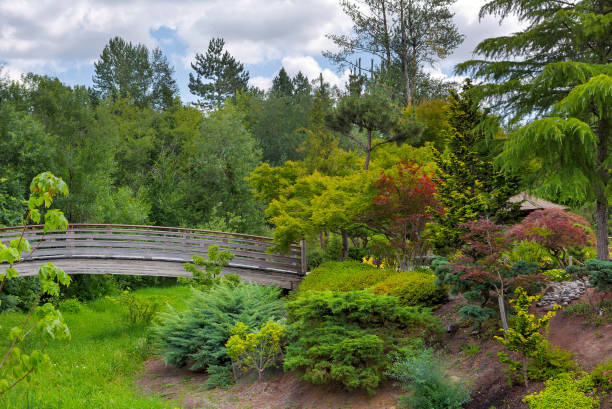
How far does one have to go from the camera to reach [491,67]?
10.2 metres

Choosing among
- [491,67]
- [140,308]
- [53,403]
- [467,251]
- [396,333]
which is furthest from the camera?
[140,308]

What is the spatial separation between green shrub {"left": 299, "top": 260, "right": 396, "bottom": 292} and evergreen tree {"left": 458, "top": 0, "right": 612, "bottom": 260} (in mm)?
3830

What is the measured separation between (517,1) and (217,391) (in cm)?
984

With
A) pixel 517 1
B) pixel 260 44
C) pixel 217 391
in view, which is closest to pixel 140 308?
pixel 217 391

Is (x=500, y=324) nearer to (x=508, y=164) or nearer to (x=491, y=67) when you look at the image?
(x=508, y=164)

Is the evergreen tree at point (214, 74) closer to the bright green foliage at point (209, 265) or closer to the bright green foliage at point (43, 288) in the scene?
the bright green foliage at point (209, 265)

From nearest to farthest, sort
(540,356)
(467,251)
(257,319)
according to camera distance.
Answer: (540,356)
(467,251)
(257,319)

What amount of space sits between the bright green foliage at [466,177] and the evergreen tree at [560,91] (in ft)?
1.97

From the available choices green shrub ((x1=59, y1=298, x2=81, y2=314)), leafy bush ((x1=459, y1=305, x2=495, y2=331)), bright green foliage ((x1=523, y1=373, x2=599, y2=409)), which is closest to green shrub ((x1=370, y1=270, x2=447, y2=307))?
leafy bush ((x1=459, y1=305, x2=495, y2=331))

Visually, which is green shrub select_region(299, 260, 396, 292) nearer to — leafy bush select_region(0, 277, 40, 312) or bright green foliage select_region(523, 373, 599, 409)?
bright green foliage select_region(523, 373, 599, 409)

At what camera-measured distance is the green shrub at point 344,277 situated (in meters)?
10.5

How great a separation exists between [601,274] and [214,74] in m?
42.4

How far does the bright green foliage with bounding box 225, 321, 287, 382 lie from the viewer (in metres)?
7.68

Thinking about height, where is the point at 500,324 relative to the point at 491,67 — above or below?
below
